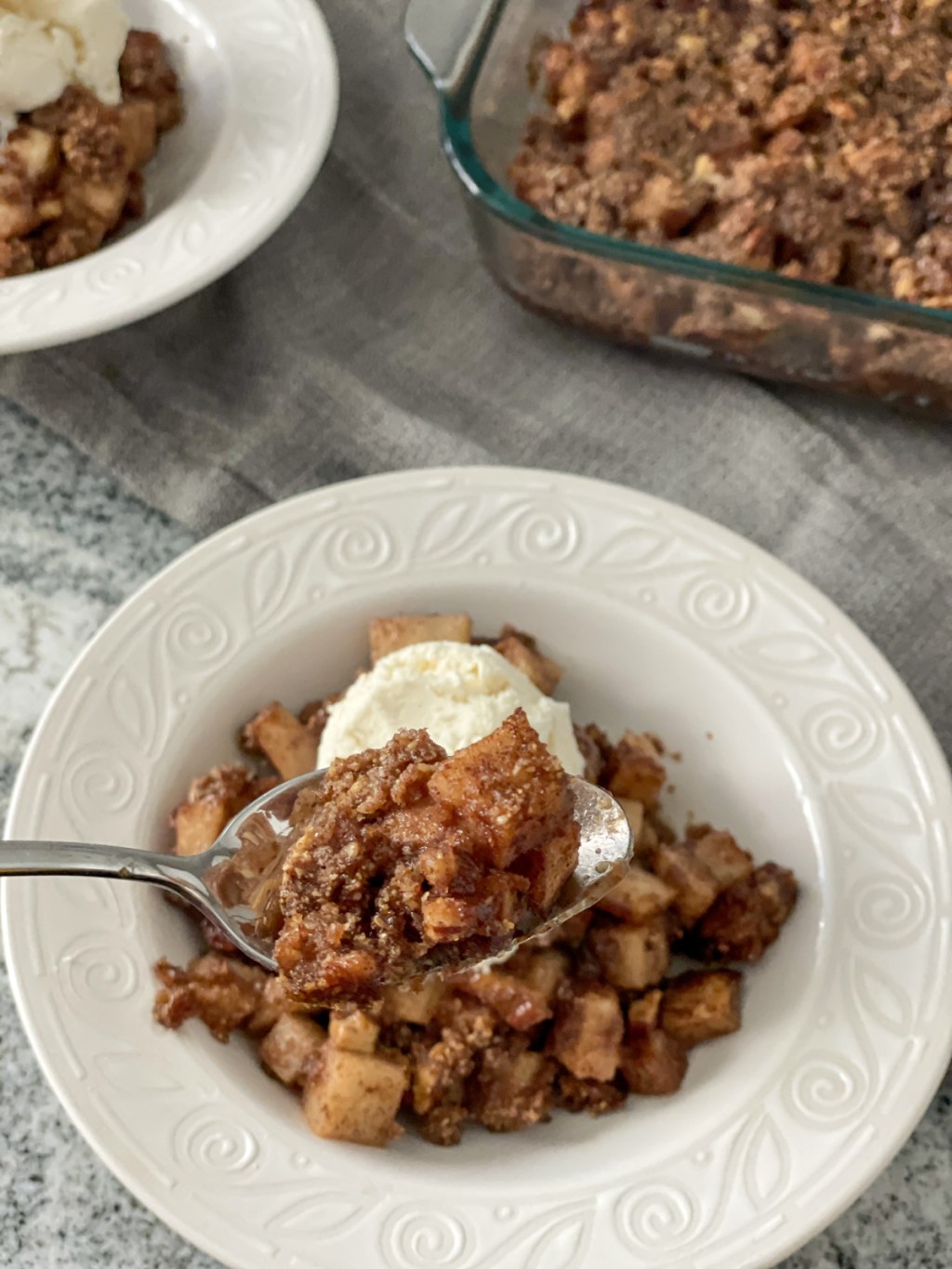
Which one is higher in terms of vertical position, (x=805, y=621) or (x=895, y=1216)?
(x=805, y=621)

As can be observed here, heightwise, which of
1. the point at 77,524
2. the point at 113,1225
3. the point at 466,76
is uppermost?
the point at 466,76

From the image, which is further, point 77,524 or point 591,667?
point 77,524

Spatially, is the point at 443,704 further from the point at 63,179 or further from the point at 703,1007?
the point at 63,179

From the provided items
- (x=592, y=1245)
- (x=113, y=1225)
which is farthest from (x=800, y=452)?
(x=113, y=1225)

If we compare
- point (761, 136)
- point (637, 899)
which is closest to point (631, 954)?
point (637, 899)

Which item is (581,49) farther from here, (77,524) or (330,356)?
(77,524)

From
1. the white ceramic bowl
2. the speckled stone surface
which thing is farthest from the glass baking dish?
the speckled stone surface
